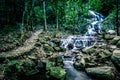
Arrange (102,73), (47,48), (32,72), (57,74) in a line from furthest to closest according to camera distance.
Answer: (47,48) → (32,72) → (102,73) → (57,74)

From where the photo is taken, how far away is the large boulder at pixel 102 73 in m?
9.20

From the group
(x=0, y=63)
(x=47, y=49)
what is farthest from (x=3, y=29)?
(x=0, y=63)

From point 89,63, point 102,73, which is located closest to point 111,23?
point 89,63

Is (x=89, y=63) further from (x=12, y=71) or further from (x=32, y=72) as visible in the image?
(x=12, y=71)

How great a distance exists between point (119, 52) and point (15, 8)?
654 inches

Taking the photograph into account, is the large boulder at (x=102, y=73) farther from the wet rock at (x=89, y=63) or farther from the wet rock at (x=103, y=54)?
the wet rock at (x=103, y=54)

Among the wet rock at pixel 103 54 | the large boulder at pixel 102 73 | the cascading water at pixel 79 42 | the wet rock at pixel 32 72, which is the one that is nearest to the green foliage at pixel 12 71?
the wet rock at pixel 32 72

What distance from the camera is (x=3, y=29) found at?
1891 centimetres

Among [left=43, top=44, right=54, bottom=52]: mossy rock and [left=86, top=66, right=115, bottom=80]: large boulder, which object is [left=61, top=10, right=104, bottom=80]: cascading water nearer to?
[left=86, top=66, right=115, bottom=80]: large boulder

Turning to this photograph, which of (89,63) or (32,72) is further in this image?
(89,63)

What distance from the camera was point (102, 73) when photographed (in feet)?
30.9

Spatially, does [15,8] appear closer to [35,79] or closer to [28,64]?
[28,64]

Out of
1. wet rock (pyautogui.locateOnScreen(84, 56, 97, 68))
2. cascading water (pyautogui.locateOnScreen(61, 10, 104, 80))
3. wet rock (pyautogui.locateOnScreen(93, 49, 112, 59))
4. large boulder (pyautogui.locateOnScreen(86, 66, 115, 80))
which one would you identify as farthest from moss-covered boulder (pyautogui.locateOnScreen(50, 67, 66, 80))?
wet rock (pyautogui.locateOnScreen(93, 49, 112, 59))

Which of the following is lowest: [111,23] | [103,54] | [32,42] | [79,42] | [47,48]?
[103,54]
